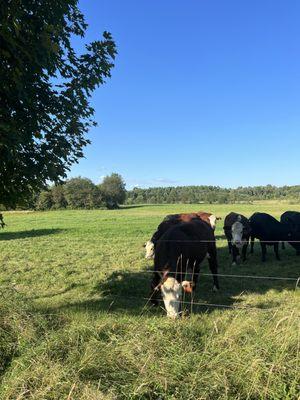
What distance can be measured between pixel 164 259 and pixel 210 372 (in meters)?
5.55

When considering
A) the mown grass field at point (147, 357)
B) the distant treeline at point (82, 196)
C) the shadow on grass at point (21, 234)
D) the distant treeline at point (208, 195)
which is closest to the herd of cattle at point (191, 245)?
the mown grass field at point (147, 357)

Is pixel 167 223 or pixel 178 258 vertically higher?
pixel 167 223

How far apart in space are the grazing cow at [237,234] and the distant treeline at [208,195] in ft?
399

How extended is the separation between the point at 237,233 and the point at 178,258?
9018 millimetres

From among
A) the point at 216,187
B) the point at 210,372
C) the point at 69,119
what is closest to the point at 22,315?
the point at 210,372

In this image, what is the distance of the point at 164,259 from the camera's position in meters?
9.49

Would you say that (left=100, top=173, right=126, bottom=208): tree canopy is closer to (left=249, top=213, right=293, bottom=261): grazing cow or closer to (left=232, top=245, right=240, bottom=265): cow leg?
(left=249, top=213, right=293, bottom=261): grazing cow

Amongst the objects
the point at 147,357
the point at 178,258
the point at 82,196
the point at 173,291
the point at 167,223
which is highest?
the point at 82,196

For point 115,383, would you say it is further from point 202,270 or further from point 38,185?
point 202,270

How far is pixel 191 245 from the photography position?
415 inches

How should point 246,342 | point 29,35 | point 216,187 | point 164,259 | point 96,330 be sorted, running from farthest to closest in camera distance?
point 216,187 < point 164,259 < point 29,35 < point 96,330 < point 246,342

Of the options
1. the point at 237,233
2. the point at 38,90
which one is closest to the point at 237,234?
the point at 237,233

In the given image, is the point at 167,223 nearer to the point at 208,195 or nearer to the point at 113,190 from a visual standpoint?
the point at 113,190

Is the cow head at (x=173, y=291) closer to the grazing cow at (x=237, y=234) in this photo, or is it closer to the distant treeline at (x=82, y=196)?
the grazing cow at (x=237, y=234)
